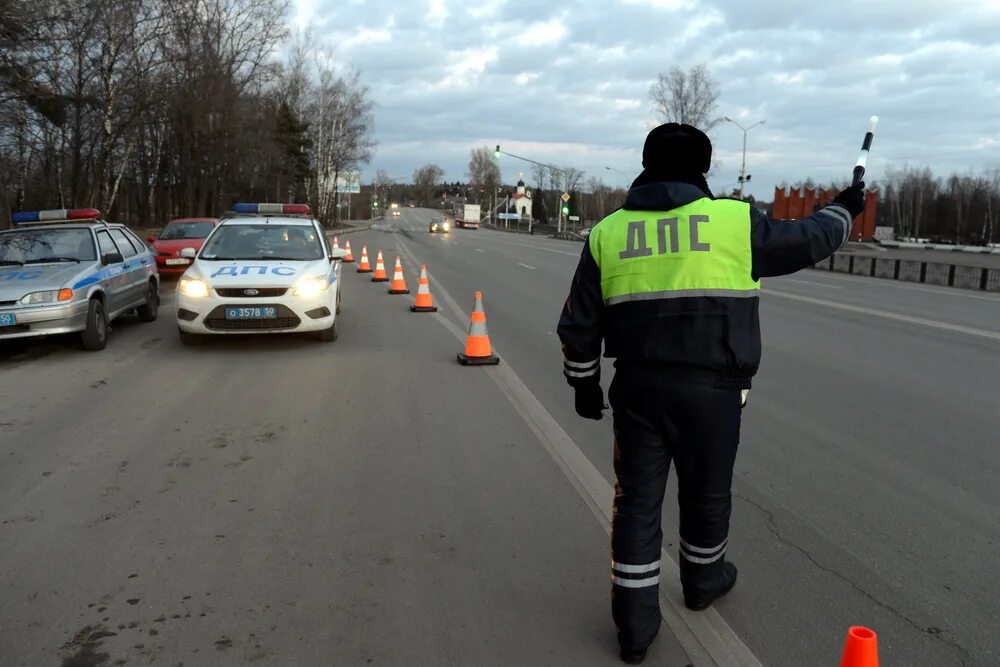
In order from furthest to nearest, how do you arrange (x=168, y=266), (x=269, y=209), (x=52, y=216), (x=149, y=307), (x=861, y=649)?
(x=168, y=266), (x=269, y=209), (x=149, y=307), (x=52, y=216), (x=861, y=649)

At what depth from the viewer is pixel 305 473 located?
5.21m

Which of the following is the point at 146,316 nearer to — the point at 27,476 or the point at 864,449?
the point at 27,476

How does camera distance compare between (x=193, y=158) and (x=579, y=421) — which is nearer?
(x=579, y=421)

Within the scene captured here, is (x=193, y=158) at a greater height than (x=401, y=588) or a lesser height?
greater

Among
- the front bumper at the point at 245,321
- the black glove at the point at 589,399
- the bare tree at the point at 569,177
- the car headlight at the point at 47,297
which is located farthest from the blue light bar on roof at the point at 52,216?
the bare tree at the point at 569,177

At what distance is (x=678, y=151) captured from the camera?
3.09 m

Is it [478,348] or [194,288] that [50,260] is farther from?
[478,348]

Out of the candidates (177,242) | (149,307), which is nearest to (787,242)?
(149,307)

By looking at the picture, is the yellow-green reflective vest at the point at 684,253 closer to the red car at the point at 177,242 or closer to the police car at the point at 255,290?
the police car at the point at 255,290

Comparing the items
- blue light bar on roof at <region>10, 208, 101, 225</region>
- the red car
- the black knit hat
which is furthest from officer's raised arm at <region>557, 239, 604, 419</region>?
the red car

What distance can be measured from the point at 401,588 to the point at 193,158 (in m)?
42.9

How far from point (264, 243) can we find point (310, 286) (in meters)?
1.54

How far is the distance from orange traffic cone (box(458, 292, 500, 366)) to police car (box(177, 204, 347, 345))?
2.02 meters

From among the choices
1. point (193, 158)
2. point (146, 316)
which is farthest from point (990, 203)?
Result: point (146, 316)
